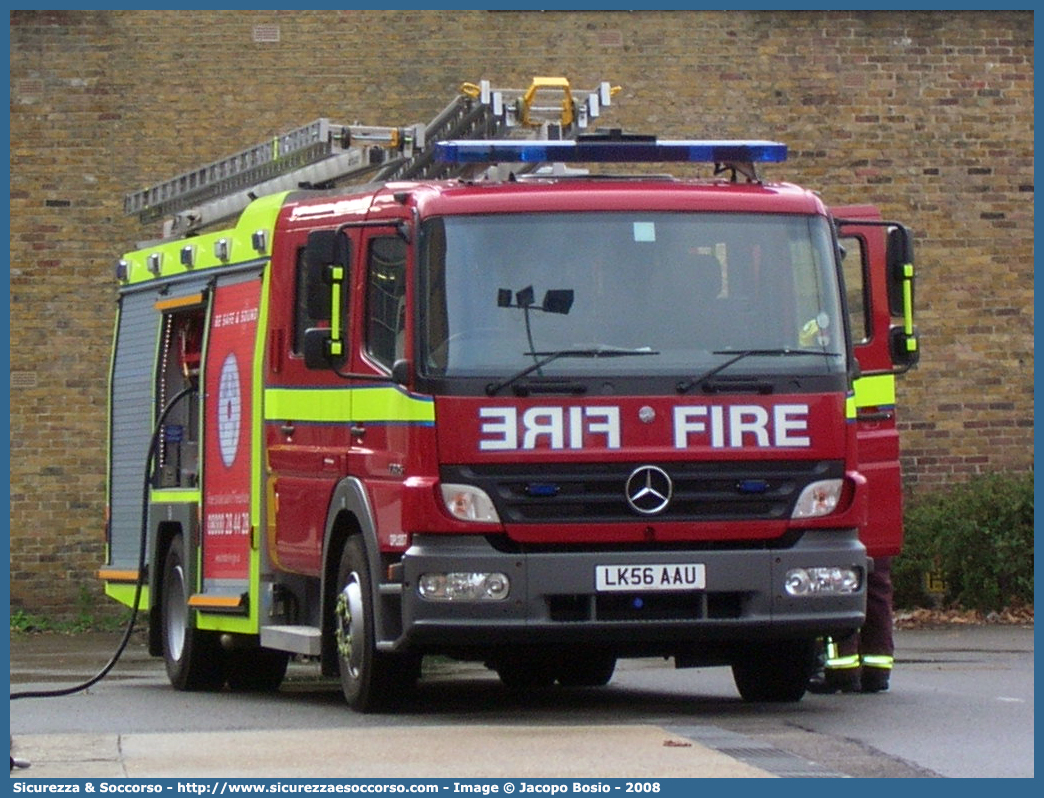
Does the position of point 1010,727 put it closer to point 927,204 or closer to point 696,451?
point 696,451

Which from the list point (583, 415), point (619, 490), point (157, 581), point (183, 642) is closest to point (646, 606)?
point (619, 490)

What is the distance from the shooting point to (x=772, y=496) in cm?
1052

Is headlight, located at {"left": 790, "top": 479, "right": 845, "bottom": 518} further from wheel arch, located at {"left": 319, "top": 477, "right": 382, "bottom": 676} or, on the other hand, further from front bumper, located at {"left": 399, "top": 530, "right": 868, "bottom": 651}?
wheel arch, located at {"left": 319, "top": 477, "right": 382, "bottom": 676}

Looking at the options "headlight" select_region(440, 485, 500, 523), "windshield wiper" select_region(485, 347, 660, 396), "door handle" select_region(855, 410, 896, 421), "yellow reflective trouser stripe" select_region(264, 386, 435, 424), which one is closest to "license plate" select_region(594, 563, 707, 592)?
"headlight" select_region(440, 485, 500, 523)

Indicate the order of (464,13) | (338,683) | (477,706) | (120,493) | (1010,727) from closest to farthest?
(1010,727), (477,706), (338,683), (120,493), (464,13)

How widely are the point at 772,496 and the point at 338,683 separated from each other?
184 inches

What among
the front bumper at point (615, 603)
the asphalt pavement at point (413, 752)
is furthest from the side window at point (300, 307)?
the asphalt pavement at point (413, 752)

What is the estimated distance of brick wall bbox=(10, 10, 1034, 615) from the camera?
19.8 metres

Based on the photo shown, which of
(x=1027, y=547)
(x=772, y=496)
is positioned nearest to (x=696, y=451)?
(x=772, y=496)

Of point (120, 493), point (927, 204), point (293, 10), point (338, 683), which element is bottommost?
point (338, 683)

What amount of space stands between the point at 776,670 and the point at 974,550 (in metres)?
7.72

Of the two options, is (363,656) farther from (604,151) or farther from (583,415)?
(604,151)

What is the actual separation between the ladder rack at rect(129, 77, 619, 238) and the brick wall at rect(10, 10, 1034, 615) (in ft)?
16.7

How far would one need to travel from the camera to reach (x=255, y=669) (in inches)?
545
